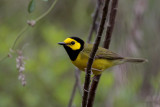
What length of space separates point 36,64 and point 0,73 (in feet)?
1.69

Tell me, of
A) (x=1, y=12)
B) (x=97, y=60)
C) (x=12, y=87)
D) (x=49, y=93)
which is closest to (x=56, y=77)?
(x=49, y=93)

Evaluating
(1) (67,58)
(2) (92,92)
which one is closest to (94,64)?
(2) (92,92)

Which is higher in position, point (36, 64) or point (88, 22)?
point (88, 22)

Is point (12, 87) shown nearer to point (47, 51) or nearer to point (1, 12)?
point (47, 51)

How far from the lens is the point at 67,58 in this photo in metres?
4.87

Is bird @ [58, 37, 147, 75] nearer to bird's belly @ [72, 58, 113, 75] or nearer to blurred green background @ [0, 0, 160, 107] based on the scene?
bird's belly @ [72, 58, 113, 75]

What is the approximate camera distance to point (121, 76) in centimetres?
347

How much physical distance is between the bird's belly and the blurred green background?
13 cm

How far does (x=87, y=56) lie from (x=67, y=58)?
1015mm

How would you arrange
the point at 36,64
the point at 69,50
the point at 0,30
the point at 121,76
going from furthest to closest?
the point at 0,30, the point at 36,64, the point at 69,50, the point at 121,76

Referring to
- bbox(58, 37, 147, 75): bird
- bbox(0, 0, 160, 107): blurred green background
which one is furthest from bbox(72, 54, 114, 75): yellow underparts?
bbox(0, 0, 160, 107): blurred green background

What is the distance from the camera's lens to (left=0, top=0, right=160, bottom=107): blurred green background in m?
3.59

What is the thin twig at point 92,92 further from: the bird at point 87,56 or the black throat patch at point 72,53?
the black throat patch at point 72,53

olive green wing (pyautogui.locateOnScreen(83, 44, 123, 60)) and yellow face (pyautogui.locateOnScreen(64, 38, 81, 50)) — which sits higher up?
yellow face (pyautogui.locateOnScreen(64, 38, 81, 50))
